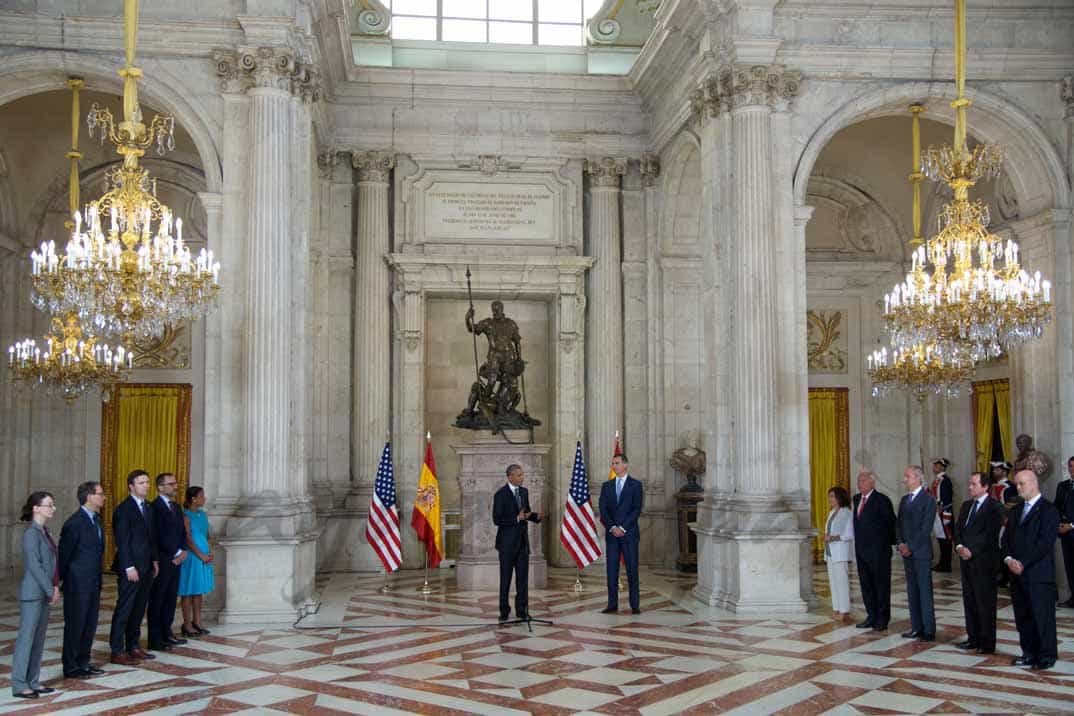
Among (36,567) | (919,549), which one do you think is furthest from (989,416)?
(36,567)

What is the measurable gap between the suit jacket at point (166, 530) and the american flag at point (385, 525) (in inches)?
133

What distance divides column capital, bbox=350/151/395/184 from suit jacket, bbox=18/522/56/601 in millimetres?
8877

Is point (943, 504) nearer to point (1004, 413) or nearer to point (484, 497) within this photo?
point (1004, 413)

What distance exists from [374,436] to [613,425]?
322 centimetres

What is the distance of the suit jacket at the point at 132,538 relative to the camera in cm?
884

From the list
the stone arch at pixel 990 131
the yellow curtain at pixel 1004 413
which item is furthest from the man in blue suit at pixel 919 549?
the yellow curtain at pixel 1004 413

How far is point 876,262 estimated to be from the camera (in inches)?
679

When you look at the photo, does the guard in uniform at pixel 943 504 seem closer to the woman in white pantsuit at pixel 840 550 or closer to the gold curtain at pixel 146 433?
the woman in white pantsuit at pixel 840 550

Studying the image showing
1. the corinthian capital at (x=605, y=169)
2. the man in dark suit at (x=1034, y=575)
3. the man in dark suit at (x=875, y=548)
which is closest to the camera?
the man in dark suit at (x=1034, y=575)

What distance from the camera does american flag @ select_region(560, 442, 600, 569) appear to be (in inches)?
495

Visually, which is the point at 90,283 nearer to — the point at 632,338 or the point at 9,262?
the point at 9,262

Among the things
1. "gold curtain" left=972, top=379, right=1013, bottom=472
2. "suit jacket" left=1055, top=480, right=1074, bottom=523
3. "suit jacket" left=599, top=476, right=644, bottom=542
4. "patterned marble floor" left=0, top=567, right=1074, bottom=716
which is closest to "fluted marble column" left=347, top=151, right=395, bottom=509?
"patterned marble floor" left=0, top=567, right=1074, bottom=716

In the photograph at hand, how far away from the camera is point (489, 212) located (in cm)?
1625

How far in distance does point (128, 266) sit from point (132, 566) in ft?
8.18
